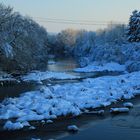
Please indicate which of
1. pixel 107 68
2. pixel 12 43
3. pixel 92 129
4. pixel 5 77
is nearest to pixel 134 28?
pixel 107 68

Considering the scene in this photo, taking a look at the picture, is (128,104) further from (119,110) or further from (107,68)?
(107,68)

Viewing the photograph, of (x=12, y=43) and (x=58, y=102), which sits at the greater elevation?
(x=12, y=43)

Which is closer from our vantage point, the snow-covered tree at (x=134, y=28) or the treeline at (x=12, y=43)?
the treeline at (x=12, y=43)

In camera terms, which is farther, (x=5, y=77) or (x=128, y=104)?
(x=5, y=77)

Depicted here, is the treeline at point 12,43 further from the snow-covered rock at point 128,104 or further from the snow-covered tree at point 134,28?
the snow-covered tree at point 134,28

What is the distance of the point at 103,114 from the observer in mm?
19672

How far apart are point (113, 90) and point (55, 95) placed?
13.1 feet

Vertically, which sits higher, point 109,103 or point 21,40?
point 21,40

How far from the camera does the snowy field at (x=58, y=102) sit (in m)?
18.3

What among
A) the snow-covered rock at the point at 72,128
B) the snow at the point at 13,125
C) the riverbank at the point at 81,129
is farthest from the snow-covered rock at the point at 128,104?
the snow at the point at 13,125

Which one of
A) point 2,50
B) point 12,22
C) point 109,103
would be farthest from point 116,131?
point 12,22

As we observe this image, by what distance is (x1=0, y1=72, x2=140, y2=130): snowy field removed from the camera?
18.3 meters

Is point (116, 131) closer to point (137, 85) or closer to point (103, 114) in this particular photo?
point (103, 114)

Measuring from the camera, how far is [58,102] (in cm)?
2089
